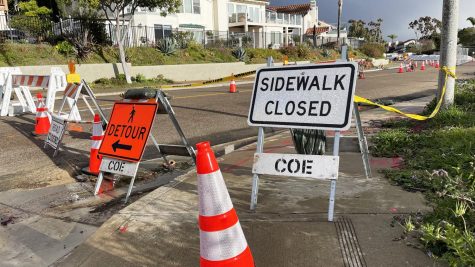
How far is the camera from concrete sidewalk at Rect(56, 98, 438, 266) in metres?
3.14

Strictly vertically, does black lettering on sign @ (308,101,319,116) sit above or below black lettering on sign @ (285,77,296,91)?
below

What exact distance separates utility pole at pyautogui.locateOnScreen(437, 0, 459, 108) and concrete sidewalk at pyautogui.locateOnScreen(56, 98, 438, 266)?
3.40 metres

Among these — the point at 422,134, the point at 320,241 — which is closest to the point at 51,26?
the point at 422,134

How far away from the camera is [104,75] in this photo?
2258 centimetres

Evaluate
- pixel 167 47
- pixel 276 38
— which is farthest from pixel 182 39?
pixel 276 38

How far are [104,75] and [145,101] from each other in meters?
18.7

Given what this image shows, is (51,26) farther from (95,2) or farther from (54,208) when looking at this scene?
(54,208)

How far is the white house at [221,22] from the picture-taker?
33.7 metres

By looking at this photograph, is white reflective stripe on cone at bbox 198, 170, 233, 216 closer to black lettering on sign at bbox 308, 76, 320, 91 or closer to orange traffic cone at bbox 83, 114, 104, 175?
black lettering on sign at bbox 308, 76, 320, 91

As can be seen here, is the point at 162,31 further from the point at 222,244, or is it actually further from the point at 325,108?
the point at 222,244

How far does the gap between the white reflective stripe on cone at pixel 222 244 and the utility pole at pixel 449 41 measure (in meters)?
6.21

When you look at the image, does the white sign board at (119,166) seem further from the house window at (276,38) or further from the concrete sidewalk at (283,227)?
the house window at (276,38)

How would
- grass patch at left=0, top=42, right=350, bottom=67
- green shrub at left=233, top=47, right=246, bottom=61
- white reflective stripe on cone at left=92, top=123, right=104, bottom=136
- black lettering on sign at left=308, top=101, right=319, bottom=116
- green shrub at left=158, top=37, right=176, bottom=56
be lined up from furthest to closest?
green shrub at left=233, top=47, right=246, bottom=61
green shrub at left=158, top=37, right=176, bottom=56
grass patch at left=0, top=42, right=350, bottom=67
white reflective stripe on cone at left=92, top=123, right=104, bottom=136
black lettering on sign at left=308, top=101, right=319, bottom=116

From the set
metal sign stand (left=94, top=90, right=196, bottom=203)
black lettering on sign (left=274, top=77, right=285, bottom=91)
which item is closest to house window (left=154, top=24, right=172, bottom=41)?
metal sign stand (left=94, top=90, right=196, bottom=203)
